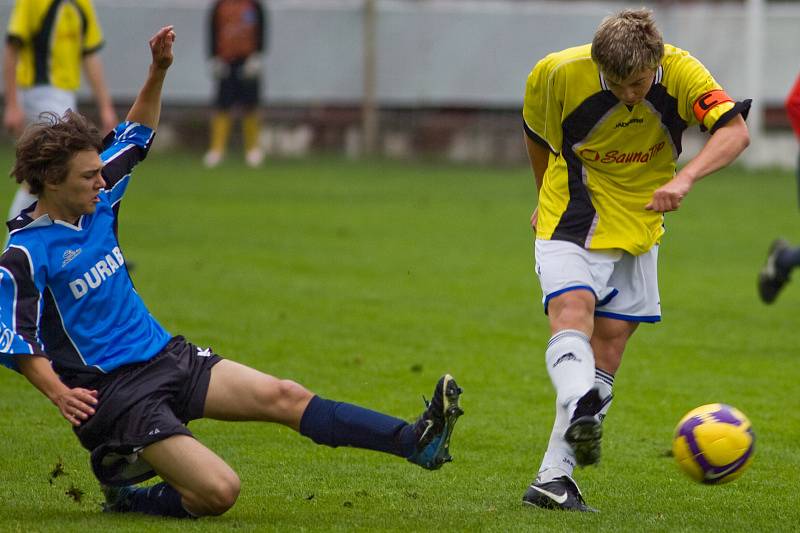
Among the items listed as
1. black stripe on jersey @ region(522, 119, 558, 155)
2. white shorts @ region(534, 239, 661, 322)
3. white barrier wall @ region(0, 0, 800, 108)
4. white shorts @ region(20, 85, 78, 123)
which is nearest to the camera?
white shorts @ region(534, 239, 661, 322)

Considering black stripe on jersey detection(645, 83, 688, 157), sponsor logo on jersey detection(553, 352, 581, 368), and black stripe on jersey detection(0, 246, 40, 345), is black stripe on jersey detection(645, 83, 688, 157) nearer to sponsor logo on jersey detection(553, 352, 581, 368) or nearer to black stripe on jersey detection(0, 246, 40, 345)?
sponsor logo on jersey detection(553, 352, 581, 368)

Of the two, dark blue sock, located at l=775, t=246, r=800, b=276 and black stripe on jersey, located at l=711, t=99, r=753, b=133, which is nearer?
black stripe on jersey, located at l=711, t=99, r=753, b=133

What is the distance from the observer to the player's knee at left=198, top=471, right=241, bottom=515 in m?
4.53

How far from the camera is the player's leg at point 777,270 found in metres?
9.08

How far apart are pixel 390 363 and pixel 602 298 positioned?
280 cm

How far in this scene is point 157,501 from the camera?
15.9 feet

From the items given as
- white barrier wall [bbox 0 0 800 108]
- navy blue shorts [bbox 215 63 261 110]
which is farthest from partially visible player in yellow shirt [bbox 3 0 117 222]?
white barrier wall [bbox 0 0 800 108]

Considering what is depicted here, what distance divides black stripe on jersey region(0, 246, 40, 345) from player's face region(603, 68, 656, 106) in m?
2.06

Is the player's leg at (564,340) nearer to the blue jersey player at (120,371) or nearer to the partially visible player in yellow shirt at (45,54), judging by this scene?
the blue jersey player at (120,371)

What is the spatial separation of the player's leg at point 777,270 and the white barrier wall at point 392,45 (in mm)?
15102

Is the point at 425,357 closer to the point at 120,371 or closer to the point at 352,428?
the point at 352,428

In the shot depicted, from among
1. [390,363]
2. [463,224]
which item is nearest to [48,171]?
[390,363]

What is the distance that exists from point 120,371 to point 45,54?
19.3 ft

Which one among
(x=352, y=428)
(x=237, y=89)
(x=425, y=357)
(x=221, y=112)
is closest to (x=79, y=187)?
(x=352, y=428)
